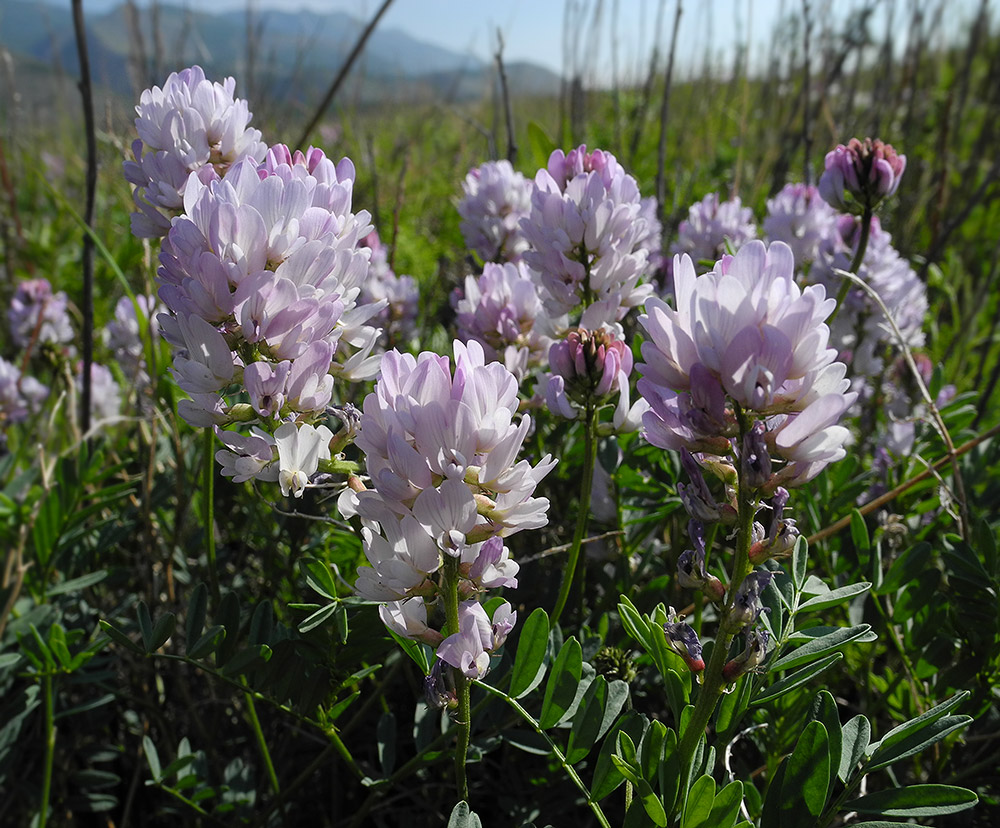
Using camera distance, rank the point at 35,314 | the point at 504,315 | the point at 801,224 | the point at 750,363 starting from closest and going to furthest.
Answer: the point at 750,363 → the point at 504,315 → the point at 801,224 → the point at 35,314

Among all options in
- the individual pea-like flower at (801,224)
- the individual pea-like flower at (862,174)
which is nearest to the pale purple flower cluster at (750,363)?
the individual pea-like flower at (862,174)

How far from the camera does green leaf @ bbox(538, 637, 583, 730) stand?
2.85ft

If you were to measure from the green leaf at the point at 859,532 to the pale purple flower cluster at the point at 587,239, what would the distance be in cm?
44

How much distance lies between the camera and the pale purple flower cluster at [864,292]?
5.84ft

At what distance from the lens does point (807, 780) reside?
76 centimetres

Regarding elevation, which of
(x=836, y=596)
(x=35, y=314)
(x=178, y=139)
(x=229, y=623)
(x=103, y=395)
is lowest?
(x=103, y=395)

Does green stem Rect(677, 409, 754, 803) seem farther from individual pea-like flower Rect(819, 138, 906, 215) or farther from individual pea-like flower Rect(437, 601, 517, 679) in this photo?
individual pea-like flower Rect(819, 138, 906, 215)

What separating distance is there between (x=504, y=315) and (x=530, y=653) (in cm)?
58

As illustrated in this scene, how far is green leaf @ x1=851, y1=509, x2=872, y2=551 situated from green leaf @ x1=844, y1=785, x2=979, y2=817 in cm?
39

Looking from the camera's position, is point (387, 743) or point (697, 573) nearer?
point (697, 573)

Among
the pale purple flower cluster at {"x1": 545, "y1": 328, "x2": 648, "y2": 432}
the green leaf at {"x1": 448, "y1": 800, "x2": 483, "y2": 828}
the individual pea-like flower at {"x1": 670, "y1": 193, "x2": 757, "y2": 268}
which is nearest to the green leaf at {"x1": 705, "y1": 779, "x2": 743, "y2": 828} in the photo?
the green leaf at {"x1": 448, "y1": 800, "x2": 483, "y2": 828}

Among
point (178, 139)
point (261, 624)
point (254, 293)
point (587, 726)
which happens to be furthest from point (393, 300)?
point (587, 726)

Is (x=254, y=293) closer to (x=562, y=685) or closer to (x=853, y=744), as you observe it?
(x=562, y=685)

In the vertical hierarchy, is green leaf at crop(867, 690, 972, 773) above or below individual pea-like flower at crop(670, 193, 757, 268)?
below
